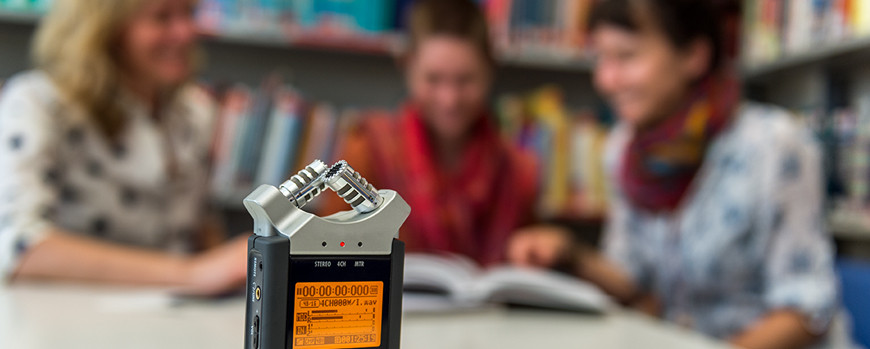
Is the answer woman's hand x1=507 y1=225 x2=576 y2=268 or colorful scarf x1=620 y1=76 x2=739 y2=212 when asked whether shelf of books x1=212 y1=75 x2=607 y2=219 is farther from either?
woman's hand x1=507 y1=225 x2=576 y2=268

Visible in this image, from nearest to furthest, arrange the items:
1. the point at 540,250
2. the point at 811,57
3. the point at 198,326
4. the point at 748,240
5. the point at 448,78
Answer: the point at 198,326 < the point at 540,250 < the point at 748,240 < the point at 448,78 < the point at 811,57

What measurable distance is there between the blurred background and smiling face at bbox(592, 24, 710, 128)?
5.4 inches

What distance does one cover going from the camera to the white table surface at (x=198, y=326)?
72 centimetres

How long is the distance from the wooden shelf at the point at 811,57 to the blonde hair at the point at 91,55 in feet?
5.15

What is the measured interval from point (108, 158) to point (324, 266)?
104 cm

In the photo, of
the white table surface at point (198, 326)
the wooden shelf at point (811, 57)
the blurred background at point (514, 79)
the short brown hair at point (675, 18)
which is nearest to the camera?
the white table surface at point (198, 326)

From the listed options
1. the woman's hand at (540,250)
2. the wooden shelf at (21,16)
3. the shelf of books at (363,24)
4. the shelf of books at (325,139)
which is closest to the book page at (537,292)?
the woman's hand at (540,250)

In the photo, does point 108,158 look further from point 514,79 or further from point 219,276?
point 514,79

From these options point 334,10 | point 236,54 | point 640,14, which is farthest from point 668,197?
point 236,54

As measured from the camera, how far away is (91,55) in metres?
1.25

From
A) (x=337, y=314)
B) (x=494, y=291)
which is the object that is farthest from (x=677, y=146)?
(x=337, y=314)

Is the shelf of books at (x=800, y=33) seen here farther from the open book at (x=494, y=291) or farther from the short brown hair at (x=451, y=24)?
the open book at (x=494, y=291)

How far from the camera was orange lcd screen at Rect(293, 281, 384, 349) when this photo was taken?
40cm

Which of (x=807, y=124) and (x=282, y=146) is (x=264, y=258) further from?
(x=807, y=124)
